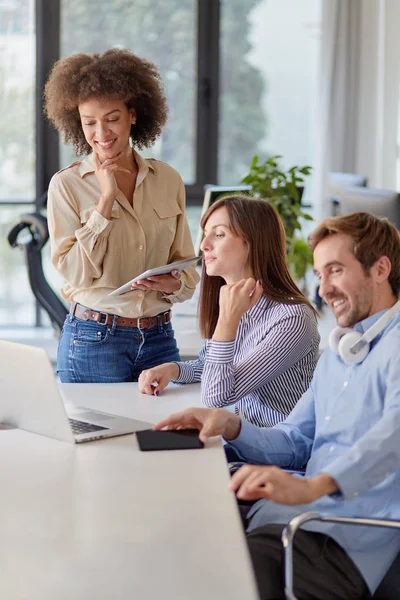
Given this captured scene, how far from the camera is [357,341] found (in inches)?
64.1

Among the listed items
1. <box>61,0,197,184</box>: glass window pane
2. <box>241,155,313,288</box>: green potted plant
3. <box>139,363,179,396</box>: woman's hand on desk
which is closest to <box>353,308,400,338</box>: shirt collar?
<box>139,363,179,396</box>: woman's hand on desk

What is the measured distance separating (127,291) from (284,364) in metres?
0.57

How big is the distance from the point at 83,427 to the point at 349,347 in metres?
0.62

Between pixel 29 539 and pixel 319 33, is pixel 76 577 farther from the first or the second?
pixel 319 33

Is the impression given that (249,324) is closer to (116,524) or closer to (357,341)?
(357,341)

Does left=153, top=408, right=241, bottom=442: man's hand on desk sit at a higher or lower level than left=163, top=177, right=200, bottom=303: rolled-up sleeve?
lower

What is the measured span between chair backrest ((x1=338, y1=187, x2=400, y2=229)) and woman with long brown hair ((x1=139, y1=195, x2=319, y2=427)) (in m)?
0.60

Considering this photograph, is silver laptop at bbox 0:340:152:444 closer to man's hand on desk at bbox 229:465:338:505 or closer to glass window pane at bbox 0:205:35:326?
man's hand on desk at bbox 229:465:338:505

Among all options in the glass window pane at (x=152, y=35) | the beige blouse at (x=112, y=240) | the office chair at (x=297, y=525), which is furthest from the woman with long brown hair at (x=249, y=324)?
the glass window pane at (x=152, y=35)

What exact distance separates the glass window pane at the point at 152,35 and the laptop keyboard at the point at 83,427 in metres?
4.41

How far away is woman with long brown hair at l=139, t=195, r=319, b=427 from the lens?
2.06 m

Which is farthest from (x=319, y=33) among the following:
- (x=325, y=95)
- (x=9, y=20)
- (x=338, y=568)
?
(x=338, y=568)

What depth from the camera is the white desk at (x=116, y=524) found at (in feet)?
3.59

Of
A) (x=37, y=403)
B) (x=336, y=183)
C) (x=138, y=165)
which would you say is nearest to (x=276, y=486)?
(x=37, y=403)
